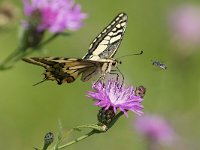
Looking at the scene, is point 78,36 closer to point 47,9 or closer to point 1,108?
point 1,108

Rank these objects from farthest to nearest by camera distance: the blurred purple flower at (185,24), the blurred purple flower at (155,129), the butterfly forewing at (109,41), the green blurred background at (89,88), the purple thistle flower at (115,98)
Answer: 1. the blurred purple flower at (185,24)
2. the green blurred background at (89,88)
3. the blurred purple flower at (155,129)
4. the butterfly forewing at (109,41)
5. the purple thistle flower at (115,98)

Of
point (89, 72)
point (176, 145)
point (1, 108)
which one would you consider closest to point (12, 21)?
point (89, 72)

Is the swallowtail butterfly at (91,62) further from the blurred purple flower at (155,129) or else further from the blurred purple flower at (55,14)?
the blurred purple flower at (155,129)

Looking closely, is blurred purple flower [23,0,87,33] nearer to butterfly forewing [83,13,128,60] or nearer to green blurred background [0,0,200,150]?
butterfly forewing [83,13,128,60]

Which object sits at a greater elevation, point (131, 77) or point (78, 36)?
point (78, 36)

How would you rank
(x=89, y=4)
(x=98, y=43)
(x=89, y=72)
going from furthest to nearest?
(x=89, y=4) → (x=98, y=43) → (x=89, y=72)

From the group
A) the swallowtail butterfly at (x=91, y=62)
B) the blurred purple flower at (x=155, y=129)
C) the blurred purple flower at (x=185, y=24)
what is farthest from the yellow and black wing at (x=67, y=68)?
the blurred purple flower at (x=185, y=24)

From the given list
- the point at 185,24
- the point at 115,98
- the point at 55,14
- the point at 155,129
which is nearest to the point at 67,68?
the point at 115,98

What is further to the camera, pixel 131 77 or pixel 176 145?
pixel 131 77

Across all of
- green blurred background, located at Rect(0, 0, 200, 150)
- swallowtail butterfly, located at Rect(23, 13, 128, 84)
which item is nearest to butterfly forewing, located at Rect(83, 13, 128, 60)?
swallowtail butterfly, located at Rect(23, 13, 128, 84)
